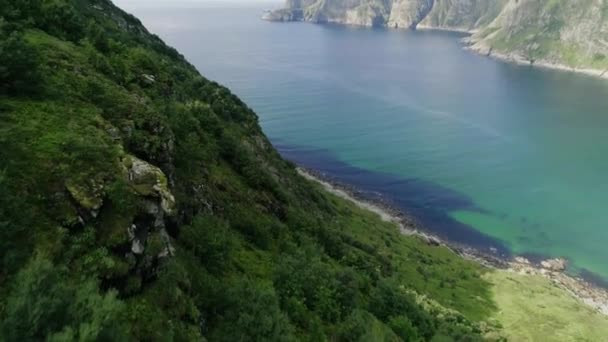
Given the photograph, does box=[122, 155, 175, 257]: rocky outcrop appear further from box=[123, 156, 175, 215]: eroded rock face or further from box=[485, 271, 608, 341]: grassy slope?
box=[485, 271, 608, 341]: grassy slope

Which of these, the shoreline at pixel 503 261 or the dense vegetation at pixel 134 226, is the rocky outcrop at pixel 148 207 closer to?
the dense vegetation at pixel 134 226

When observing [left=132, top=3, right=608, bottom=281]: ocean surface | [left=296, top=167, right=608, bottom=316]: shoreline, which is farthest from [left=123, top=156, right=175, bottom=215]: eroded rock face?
[left=132, top=3, right=608, bottom=281]: ocean surface

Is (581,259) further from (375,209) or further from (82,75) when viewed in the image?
(82,75)

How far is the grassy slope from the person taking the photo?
4897 cm

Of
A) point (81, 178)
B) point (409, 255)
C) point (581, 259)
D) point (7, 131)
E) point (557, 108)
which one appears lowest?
point (581, 259)

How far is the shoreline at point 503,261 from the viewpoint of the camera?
69.7 metres

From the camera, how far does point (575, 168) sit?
120062 mm

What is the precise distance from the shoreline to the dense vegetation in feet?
146

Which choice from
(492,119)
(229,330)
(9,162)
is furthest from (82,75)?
(492,119)

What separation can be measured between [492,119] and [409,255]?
112m

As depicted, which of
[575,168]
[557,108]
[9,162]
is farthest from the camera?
[557,108]

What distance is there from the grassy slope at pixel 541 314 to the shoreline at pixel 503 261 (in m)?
7.15

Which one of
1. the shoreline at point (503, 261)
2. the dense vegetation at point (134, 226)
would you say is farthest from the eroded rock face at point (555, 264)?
the dense vegetation at point (134, 226)

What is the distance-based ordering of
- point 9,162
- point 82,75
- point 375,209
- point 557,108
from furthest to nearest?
point 557,108
point 375,209
point 82,75
point 9,162
